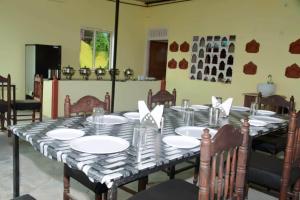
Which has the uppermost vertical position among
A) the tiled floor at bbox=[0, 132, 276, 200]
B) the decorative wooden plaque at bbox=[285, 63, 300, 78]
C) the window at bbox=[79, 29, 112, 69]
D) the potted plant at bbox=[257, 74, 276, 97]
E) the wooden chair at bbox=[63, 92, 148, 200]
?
the window at bbox=[79, 29, 112, 69]

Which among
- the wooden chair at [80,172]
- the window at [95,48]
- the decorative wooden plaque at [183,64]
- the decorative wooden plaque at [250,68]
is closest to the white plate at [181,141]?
the wooden chair at [80,172]

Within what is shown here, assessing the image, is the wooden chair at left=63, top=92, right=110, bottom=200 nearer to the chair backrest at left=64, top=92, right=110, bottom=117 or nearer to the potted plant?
the chair backrest at left=64, top=92, right=110, bottom=117

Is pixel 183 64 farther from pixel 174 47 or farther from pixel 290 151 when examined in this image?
pixel 290 151

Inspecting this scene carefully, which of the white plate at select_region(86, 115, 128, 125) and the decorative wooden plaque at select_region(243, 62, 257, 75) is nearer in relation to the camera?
the white plate at select_region(86, 115, 128, 125)

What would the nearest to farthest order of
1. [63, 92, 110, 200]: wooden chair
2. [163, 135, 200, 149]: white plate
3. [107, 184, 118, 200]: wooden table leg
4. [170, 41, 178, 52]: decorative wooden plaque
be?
[107, 184, 118, 200]: wooden table leg → [163, 135, 200, 149]: white plate → [63, 92, 110, 200]: wooden chair → [170, 41, 178, 52]: decorative wooden plaque

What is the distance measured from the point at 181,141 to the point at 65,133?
69 centimetres

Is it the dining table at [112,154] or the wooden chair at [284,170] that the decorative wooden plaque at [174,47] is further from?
the wooden chair at [284,170]

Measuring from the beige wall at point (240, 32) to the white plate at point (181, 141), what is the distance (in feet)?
12.7

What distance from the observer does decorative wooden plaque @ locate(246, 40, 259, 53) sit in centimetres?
530

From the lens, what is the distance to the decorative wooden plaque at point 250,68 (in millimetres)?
5352

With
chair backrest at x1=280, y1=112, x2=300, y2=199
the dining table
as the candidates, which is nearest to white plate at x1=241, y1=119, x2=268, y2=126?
the dining table

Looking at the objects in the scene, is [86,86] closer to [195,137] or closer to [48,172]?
[48,172]

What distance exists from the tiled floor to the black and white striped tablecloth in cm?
78

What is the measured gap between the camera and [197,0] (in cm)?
631
